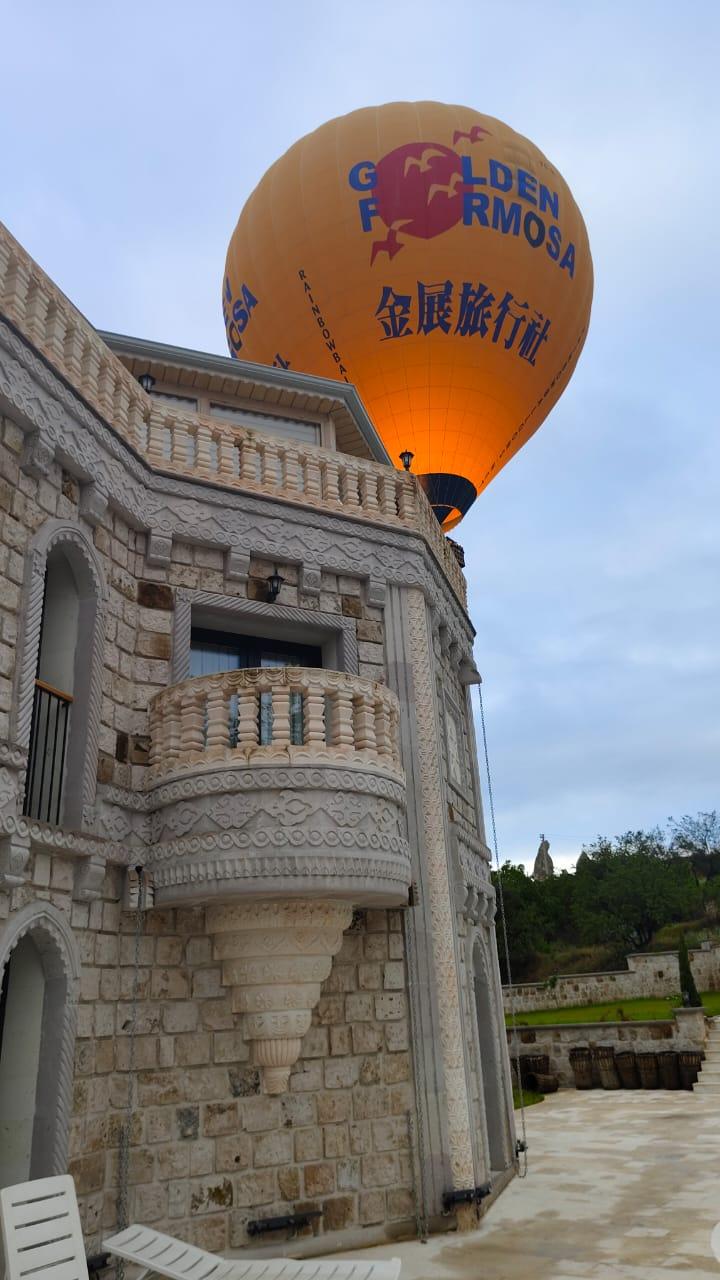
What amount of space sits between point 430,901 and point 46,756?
462cm

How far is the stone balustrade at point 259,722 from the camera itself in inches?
332

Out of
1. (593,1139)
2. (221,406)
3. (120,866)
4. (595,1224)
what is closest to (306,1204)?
(595,1224)

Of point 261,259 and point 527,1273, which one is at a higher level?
point 261,259

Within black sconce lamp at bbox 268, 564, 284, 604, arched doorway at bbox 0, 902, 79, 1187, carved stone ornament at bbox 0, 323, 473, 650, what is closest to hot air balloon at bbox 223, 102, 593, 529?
carved stone ornament at bbox 0, 323, 473, 650

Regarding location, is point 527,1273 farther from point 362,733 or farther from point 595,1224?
point 362,733

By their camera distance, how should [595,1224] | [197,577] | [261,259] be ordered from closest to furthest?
[595,1224], [197,577], [261,259]

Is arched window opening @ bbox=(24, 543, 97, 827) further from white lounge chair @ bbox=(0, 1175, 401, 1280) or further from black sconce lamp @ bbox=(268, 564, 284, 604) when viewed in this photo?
white lounge chair @ bbox=(0, 1175, 401, 1280)

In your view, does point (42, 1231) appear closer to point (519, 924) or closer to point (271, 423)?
point (271, 423)

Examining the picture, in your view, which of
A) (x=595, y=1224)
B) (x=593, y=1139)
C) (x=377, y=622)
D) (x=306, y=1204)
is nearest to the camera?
(x=306, y=1204)

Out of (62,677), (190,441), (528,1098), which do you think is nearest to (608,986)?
(528,1098)

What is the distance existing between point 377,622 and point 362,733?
2459mm

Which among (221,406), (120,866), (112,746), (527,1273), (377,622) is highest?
(221,406)

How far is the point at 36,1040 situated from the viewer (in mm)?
7305

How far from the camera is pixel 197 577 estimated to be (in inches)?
394
